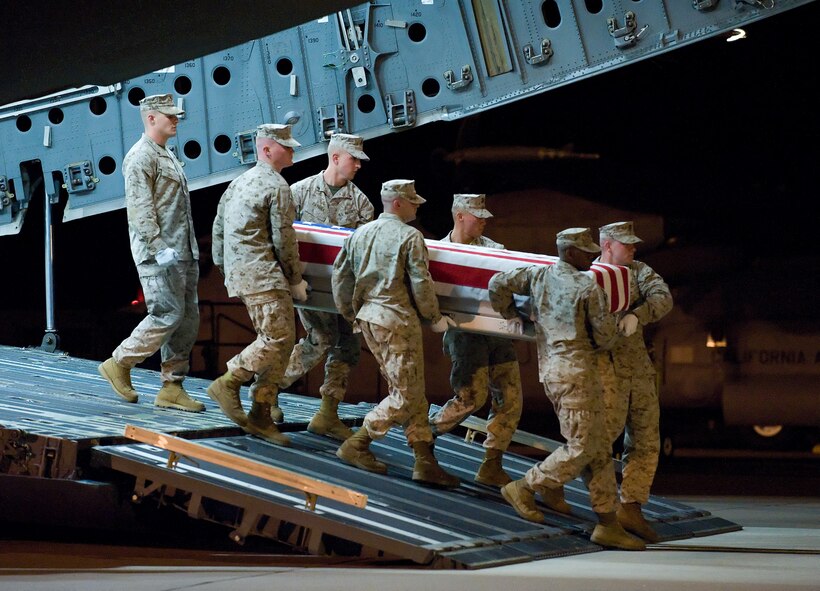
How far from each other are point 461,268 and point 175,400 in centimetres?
182

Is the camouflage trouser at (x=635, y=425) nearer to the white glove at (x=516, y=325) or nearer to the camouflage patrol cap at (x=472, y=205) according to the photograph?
the white glove at (x=516, y=325)

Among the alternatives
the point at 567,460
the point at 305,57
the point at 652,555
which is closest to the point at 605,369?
the point at 567,460

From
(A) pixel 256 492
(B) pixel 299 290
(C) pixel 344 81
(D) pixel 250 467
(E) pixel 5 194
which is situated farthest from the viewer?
(E) pixel 5 194

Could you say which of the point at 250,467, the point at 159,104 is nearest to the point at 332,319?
the point at 159,104

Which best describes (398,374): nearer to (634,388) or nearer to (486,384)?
(486,384)

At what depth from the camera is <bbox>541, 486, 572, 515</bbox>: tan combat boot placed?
6062 millimetres

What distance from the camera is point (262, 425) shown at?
6258 mm

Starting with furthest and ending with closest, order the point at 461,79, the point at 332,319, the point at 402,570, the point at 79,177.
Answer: the point at 79,177, the point at 461,79, the point at 332,319, the point at 402,570

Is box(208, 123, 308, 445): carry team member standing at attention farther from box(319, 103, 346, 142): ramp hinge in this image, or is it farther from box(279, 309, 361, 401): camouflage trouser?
box(319, 103, 346, 142): ramp hinge

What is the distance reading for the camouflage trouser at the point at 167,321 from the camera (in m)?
6.64

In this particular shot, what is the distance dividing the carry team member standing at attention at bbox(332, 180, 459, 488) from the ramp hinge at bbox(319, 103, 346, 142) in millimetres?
3604

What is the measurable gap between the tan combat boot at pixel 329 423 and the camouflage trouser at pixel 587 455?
4.65 ft

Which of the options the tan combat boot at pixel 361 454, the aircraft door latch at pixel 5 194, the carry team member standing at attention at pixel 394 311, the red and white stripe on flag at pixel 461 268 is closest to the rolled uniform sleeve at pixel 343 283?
the carry team member standing at attention at pixel 394 311

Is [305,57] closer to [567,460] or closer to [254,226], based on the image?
[254,226]
